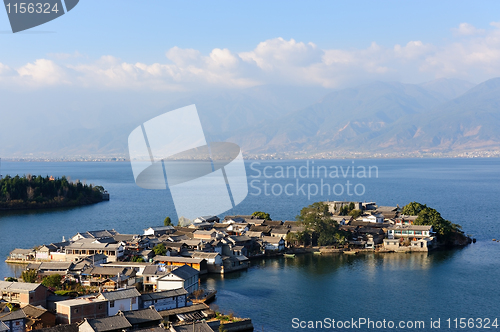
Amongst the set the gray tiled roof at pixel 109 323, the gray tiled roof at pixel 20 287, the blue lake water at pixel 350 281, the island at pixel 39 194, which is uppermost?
the island at pixel 39 194

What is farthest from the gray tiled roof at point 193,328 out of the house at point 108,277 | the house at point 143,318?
the house at point 108,277

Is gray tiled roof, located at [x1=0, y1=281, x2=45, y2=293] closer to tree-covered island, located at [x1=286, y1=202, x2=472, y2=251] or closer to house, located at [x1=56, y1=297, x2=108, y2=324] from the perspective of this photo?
house, located at [x1=56, y1=297, x2=108, y2=324]

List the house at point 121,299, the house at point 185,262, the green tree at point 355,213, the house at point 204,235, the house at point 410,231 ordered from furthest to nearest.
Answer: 1. the green tree at point 355,213
2. the house at point 410,231
3. the house at point 204,235
4. the house at point 185,262
5. the house at point 121,299

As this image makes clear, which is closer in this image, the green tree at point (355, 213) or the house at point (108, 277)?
the house at point (108, 277)

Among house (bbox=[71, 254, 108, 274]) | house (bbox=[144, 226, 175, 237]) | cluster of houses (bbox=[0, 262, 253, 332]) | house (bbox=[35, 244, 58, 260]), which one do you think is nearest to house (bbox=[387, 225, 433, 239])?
house (bbox=[144, 226, 175, 237])

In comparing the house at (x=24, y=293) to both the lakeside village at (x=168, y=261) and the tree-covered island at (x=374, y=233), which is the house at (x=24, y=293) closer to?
the lakeside village at (x=168, y=261)

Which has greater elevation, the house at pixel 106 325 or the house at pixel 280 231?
the house at pixel 280 231

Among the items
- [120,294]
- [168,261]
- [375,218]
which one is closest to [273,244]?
[168,261]
